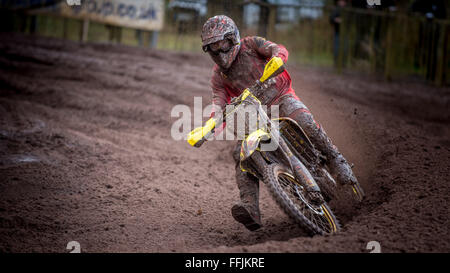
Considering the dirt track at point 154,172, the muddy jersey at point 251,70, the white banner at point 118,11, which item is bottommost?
the dirt track at point 154,172

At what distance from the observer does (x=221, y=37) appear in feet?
12.0

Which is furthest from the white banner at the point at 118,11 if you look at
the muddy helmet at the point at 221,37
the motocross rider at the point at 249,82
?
the muddy helmet at the point at 221,37

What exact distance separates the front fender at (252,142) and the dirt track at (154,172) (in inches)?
28.6

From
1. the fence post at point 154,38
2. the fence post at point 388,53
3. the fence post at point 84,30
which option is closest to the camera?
the fence post at point 388,53

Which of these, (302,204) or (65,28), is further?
(65,28)

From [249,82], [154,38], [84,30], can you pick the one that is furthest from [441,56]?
[84,30]

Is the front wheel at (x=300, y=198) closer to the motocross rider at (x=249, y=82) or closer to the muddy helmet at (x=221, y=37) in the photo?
the motocross rider at (x=249, y=82)

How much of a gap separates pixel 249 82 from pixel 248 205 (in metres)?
1.21

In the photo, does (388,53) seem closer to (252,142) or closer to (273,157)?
(273,157)

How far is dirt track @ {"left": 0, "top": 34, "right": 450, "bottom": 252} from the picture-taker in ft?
11.5

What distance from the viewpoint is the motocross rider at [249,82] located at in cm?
370

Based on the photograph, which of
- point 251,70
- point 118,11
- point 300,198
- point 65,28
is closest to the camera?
point 300,198
